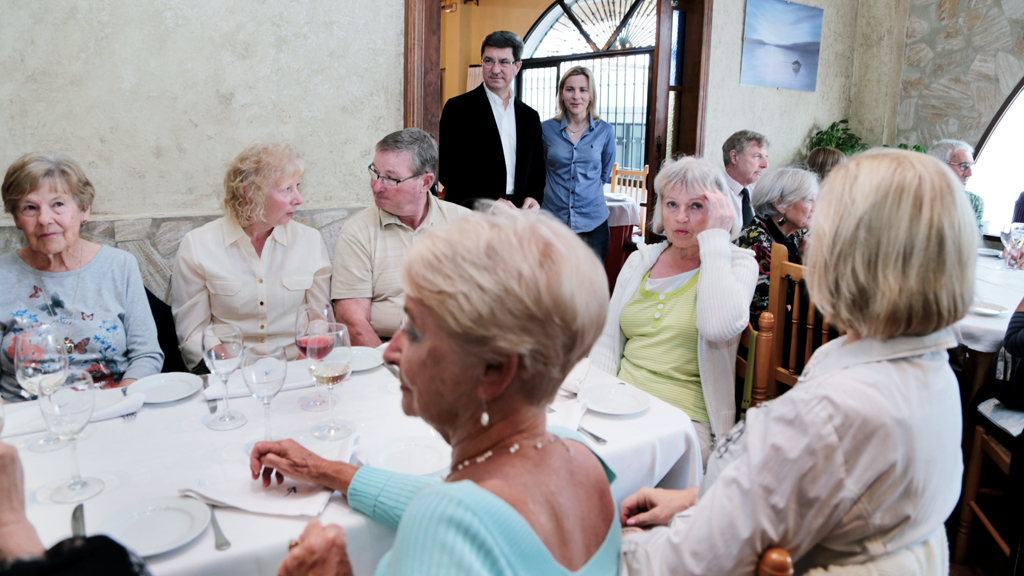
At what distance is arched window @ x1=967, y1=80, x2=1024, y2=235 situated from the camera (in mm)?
4957

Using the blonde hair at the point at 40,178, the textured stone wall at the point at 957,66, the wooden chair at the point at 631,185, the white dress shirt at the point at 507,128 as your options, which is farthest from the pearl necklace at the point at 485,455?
the wooden chair at the point at 631,185

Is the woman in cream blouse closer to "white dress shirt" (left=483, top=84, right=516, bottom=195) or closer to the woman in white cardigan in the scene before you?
the woman in white cardigan

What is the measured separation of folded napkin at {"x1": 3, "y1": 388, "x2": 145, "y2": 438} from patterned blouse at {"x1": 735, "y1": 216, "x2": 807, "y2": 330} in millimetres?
2048

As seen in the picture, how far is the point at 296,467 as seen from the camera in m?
Answer: 1.08

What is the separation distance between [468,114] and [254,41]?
1120 millimetres

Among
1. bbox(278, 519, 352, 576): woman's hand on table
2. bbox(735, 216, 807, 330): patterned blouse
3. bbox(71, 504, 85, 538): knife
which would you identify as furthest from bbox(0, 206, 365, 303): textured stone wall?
bbox(735, 216, 807, 330): patterned blouse

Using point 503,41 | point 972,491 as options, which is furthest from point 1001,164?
point 503,41

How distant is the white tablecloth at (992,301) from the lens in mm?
2105

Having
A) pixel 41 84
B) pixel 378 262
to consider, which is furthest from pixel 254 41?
pixel 378 262

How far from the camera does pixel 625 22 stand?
6.90 m

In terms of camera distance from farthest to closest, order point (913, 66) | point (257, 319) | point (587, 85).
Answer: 1. point (913, 66)
2. point (587, 85)
3. point (257, 319)

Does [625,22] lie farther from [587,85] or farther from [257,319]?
[257,319]

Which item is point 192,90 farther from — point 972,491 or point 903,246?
point 972,491

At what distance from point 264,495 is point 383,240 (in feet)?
4.53
